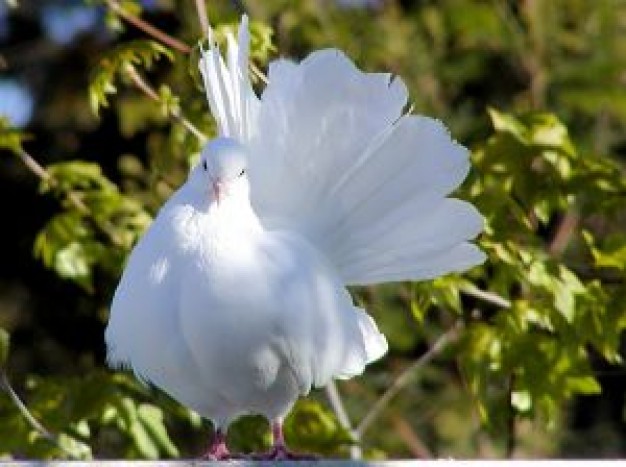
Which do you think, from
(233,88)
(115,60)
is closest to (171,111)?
(115,60)

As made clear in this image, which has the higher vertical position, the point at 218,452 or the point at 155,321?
the point at 155,321

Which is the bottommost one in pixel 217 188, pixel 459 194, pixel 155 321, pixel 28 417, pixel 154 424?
pixel 154 424

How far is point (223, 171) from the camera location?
361 cm

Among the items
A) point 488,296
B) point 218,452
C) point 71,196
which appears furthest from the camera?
point 71,196

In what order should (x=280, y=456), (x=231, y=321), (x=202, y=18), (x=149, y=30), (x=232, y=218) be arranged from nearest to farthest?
1. (x=231, y=321)
2. (x=232, y=218)
3. (x=280, y=456)
4. (x=202, y=18)
5. (x=149, y=30)

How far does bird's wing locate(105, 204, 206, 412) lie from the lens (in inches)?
137

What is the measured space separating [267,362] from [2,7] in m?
5.64

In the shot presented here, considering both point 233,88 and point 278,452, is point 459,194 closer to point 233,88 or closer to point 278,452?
point 233,88

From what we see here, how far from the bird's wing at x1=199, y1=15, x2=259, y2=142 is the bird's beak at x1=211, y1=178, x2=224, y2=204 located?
17cm

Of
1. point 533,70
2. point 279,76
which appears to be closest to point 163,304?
point 279,76

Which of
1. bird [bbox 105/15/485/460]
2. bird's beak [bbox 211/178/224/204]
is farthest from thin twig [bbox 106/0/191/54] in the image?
bird's beak [bbox 211/178/224/204]

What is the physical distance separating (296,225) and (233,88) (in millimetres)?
308

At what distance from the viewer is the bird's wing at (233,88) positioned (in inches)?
148

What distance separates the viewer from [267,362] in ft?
11.5
